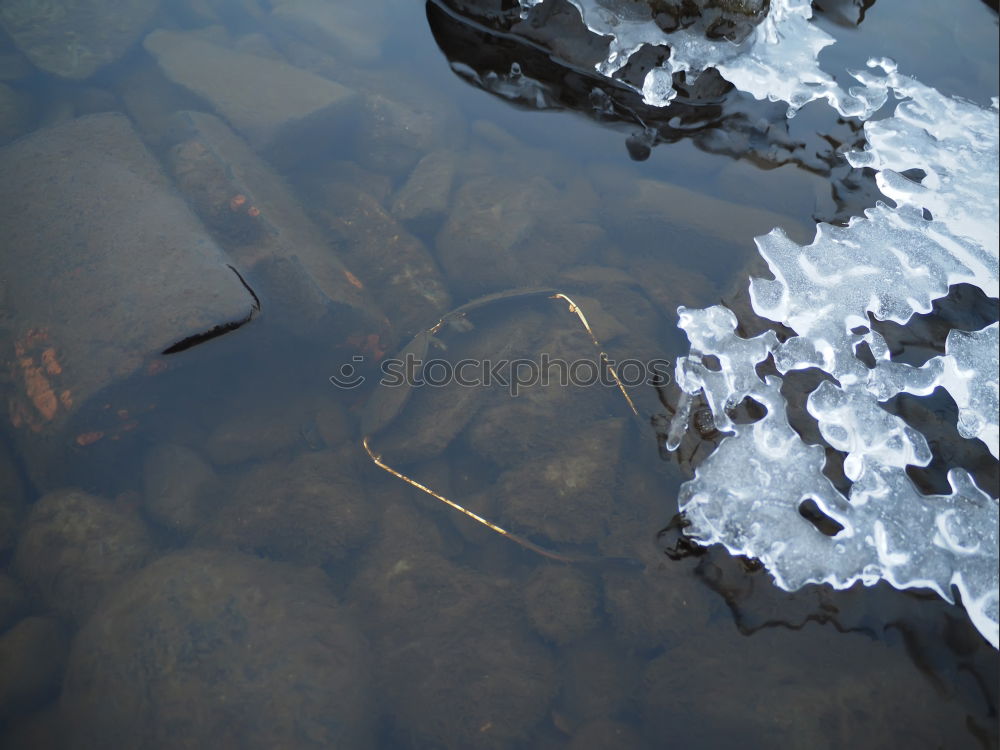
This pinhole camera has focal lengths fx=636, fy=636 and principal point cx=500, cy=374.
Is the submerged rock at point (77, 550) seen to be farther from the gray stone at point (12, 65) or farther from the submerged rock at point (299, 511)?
the gray stone at point (12, 65)

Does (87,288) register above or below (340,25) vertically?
below

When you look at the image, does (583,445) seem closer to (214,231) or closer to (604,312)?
(604,312)

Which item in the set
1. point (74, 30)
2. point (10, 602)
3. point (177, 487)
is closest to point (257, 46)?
A: point (74, 30)

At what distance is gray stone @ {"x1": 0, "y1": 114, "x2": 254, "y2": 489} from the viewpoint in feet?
10.0

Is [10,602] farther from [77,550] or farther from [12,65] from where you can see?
[12,65]

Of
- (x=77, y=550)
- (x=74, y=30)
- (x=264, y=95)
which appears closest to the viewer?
(x=77, y=550)

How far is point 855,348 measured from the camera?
2.98 m

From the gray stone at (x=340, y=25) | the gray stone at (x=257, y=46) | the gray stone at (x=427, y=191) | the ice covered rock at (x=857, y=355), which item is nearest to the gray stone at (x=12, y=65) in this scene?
the gray stone at (x=257, y=46)

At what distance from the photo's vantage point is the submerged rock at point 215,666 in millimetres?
2461

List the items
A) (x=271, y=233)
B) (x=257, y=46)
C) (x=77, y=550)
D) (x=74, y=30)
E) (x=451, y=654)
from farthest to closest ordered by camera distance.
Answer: (x=257, y=46) < (x=74, y=30) < (x=271, y=233) < (x=77, y=550) < (x=451, y=654)

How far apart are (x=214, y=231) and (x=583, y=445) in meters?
2.38

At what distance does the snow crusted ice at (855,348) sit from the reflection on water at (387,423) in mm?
151

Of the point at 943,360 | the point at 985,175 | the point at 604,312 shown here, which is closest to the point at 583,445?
the point at 604,312

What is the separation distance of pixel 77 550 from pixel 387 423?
1.50m
